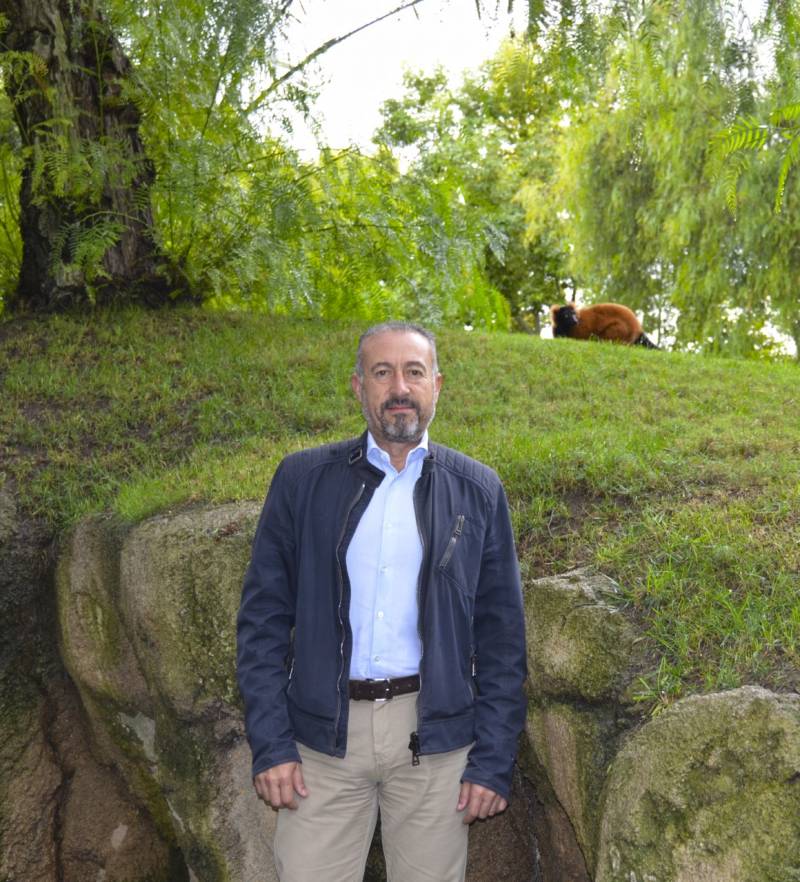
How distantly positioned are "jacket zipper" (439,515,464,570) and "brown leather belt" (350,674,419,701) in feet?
1.38

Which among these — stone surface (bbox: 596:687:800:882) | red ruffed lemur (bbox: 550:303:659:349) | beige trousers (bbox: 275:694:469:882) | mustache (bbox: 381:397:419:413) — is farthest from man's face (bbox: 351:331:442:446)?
red ruffed lemur (bbox: 550:303:659:349)

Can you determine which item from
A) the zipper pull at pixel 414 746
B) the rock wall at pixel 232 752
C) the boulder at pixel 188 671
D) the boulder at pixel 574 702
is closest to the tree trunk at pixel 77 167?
the rock wall at pixel 232 752

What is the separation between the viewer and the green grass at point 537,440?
14.3 feet

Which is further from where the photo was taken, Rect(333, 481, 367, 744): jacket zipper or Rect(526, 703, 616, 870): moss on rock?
Answer: Rect(526, 703, 616, 870): moss on rock

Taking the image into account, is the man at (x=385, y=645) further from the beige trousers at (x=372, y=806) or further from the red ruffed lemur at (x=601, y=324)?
the red ruffed lemur at (x=601, y=324)

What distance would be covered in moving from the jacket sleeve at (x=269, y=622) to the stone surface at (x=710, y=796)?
1.20 m

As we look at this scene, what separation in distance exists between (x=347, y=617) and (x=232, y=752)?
1.94m

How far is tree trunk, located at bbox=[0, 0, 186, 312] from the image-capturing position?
332 inches

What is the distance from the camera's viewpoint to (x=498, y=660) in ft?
11.8

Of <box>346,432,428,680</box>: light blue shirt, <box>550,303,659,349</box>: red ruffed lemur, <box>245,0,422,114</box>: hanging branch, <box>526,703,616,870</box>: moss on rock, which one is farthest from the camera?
<box>550,303,659,349</box>: red ruffed lemur

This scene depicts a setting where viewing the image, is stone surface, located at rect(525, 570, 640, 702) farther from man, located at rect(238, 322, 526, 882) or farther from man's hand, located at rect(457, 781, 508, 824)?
man's hand, located at rect(457, 781, 508, 824)

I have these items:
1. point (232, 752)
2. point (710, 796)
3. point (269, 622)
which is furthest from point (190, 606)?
point (710, 796)

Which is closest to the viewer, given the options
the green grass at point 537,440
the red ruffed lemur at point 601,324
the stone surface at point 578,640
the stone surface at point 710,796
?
the stone surface at point 710,796

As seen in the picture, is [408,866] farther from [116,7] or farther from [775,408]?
[116,7]
